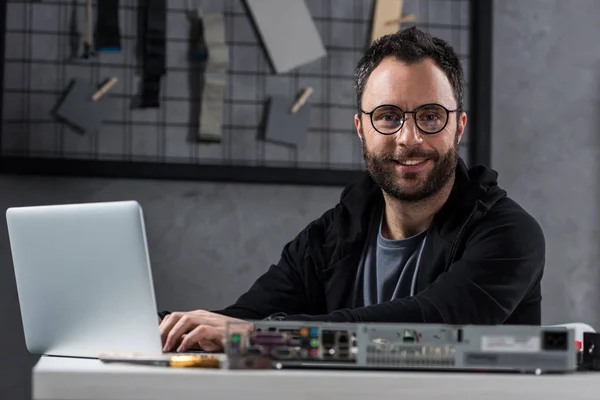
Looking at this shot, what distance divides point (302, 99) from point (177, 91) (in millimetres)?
392

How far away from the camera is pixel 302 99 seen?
3.14 m

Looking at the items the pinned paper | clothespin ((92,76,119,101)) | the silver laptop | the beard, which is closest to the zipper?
the beard

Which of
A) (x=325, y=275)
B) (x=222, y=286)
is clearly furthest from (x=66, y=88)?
(x=325, y=275)

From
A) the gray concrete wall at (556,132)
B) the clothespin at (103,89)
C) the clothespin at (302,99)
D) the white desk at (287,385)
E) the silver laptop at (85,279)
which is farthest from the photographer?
the gray concrete wall at (556,132)

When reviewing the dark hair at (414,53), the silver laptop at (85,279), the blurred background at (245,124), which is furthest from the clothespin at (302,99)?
the silver laptop at (85,279)

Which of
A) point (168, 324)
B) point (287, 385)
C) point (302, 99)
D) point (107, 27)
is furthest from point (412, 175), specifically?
point (107, 27)

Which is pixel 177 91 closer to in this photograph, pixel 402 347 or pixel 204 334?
pixel 204 334

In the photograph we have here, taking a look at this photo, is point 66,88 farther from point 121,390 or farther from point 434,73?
point 121,390

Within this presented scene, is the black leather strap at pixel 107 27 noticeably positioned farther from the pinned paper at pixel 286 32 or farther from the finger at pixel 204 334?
the finger at pixel 204 334

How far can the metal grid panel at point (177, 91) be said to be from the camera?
120 inches

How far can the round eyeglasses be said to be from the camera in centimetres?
201

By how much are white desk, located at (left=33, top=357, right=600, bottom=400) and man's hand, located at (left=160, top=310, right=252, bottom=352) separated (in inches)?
16.8

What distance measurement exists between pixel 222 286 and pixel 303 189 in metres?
0.40

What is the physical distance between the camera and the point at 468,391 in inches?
43.2
